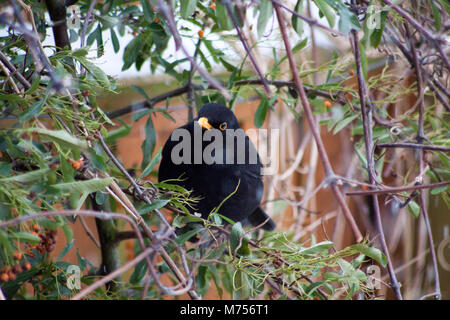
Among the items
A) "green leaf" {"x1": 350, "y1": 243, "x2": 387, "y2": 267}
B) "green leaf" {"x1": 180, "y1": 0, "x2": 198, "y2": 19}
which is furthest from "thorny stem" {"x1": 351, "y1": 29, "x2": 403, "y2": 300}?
"green leaf" {"x1": 180, "y1": 0, "x2": 198, "y2": 19}

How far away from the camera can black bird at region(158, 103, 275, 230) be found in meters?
1.88

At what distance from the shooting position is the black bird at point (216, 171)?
188cm

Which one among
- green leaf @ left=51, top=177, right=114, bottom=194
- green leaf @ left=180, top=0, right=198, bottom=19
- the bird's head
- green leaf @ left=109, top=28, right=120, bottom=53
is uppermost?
green leaf @ left=109, top=28, right=120, bottom=53

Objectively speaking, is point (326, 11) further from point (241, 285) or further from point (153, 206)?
point (241, 285)

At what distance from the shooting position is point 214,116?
189cm

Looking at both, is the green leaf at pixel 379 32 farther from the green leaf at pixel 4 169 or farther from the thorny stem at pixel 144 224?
the green leaf at pixel 4 169

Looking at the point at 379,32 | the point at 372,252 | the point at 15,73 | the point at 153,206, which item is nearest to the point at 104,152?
the point at 153,206

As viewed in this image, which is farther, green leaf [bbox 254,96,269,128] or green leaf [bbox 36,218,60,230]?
green leaf [bbox 254,96,269,128]

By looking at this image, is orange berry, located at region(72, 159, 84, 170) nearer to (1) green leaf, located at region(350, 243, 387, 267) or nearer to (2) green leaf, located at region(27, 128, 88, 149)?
(2) green leaf, located at region(27, 128, 88, 149)

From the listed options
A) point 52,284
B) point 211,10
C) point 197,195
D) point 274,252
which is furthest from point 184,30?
point 52,284

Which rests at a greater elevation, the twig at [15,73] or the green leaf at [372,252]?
the twig at [15,73]

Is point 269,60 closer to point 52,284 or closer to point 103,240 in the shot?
point 103,240

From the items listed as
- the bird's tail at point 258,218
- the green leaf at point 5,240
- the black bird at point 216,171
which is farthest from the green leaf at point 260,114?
the green leaf at point 5,240

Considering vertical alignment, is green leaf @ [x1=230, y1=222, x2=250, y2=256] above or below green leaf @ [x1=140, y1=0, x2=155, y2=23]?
below
